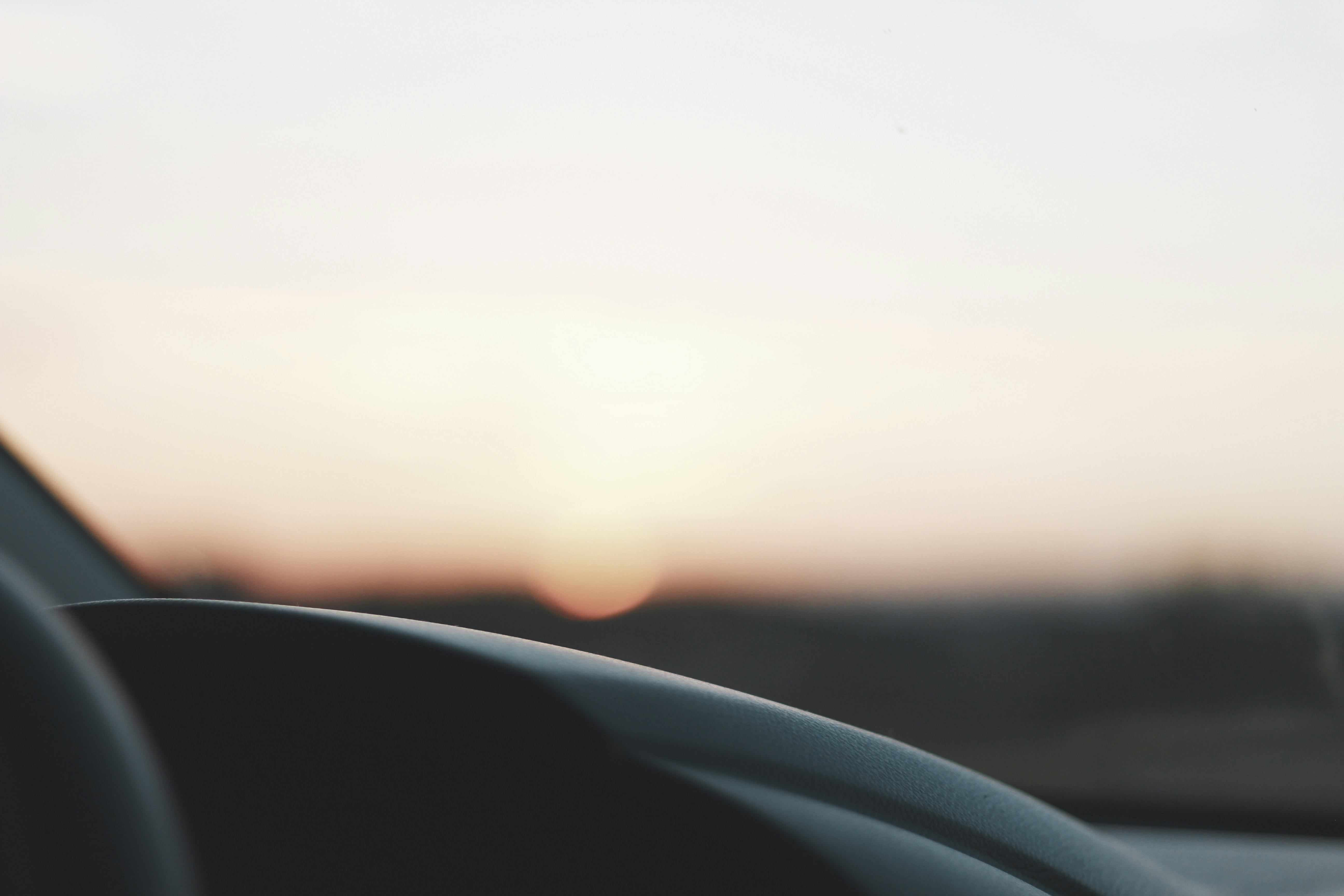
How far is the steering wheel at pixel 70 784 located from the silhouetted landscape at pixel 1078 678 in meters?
1.97

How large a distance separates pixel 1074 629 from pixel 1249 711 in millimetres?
437

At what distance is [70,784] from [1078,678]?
272cm

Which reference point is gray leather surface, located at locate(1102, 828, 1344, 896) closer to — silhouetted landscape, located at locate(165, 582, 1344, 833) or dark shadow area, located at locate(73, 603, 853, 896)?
silhouetted landscape, located at locate(165, 582, 1344, 833)

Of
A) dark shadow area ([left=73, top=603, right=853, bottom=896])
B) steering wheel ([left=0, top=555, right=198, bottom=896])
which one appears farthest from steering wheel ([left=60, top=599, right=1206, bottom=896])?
steering wheel ([left=0, top=555, right=198, bottom=896])

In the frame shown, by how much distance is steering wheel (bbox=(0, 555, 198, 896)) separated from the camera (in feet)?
1.96

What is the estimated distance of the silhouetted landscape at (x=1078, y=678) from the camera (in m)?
2.74

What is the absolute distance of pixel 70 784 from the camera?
2.07 ft

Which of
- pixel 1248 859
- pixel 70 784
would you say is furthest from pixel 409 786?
pixel 1248 859

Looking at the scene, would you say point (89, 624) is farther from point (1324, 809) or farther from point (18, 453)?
point (1324, 809)

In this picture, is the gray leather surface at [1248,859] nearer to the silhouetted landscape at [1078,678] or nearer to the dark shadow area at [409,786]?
the silhouetted landscape at [1078,678]

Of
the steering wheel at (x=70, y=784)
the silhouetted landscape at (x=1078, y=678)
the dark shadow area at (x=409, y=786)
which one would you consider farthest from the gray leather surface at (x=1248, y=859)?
the steering wheel at (x=70, y=784)


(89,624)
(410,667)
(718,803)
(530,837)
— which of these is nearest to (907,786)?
(718,803)

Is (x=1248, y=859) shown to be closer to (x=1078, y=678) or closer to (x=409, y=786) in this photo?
(x=1078, y=678)

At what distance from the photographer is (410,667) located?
4.26 ft
